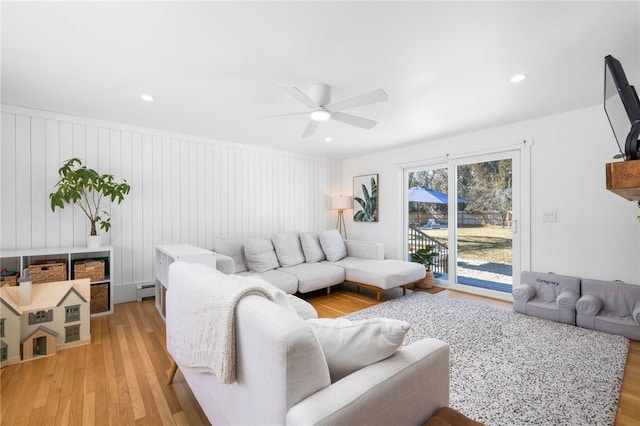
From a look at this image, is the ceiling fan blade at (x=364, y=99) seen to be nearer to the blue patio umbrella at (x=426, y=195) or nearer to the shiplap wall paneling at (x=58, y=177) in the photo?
the blue patio umbrella at (x=426, y=195)

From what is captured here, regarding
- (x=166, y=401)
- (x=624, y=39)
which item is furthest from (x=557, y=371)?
(x=166, y=401)

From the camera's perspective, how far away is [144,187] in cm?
381

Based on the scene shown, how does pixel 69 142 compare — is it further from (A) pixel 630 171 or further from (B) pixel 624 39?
(B) pixel 624 39

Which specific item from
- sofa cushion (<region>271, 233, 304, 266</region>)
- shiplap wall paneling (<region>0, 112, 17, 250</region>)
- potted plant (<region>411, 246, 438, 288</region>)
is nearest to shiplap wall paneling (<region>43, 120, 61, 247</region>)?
shiplap wall paneling (<region>0, 112, 17, 250</region>)

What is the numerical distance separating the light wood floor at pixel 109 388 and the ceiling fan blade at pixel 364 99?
242 cm

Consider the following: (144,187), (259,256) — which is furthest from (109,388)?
(144,187)

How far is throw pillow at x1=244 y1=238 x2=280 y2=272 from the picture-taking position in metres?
3.95

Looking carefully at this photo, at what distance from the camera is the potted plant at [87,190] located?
2963mm

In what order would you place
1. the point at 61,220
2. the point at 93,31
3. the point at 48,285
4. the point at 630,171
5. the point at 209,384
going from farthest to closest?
the point at 61,220 < the point at 48,285 < the point at 93,31 < the point at 209,384 < the point at 630,171

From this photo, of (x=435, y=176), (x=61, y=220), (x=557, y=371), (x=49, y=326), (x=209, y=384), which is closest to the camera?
(x=209, y=384)

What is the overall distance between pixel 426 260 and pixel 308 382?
4.10 meters

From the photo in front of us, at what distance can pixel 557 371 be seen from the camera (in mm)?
2082

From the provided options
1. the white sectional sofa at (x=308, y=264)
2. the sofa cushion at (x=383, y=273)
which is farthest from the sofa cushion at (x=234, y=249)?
the sofa cushion at (x=383, y=273)

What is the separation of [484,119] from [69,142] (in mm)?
5040
